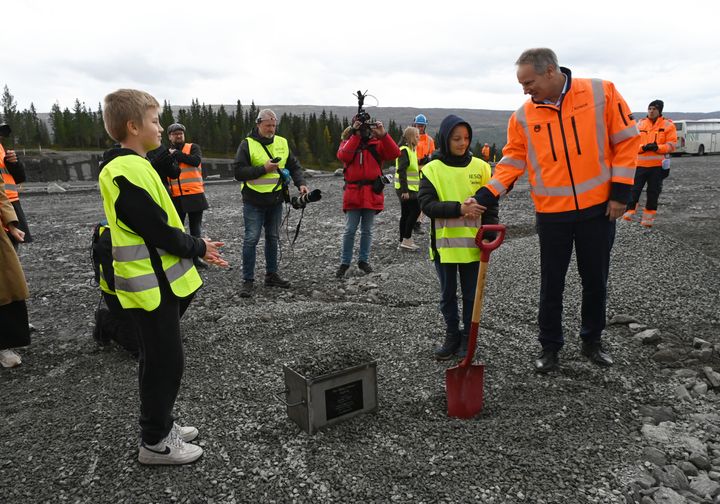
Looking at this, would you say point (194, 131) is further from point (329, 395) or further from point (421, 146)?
point (329, 395)

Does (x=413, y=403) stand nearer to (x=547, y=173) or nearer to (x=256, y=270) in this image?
(x=547, y=173)

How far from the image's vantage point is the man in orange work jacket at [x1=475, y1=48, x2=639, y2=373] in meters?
3.79

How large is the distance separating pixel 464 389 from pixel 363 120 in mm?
4080

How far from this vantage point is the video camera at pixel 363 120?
6.55 meters

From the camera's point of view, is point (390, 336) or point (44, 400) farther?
point (390, 336)

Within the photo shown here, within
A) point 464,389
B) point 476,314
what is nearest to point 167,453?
point 464,389

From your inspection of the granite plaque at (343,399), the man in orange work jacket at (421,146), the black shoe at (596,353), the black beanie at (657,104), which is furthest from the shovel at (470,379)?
the black beanie at (657,104)

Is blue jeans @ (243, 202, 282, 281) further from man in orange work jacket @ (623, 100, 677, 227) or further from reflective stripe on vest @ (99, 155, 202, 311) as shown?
man in orange work jacket @ (623, 100, 677, 227)

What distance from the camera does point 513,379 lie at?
4.00 meters

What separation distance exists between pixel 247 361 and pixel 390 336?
132cm

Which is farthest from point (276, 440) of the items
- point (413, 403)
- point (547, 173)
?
point (547, 173)

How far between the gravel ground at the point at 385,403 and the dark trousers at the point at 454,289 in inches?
13.4

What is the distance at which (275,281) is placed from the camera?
6.88 m

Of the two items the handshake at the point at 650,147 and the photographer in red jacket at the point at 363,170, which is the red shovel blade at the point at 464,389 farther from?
the handshake at the point at 650,147
